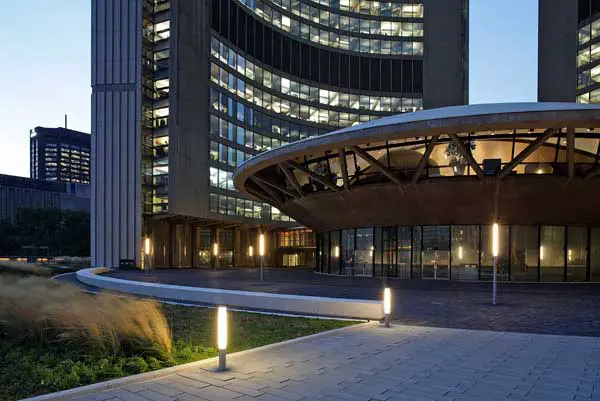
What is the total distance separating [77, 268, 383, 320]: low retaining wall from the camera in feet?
45.2

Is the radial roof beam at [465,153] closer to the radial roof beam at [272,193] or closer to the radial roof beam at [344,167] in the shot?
the radial roof beam at [344,167]

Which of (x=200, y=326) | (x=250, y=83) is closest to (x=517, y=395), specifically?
(x=200, y=326)

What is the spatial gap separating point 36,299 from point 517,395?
1175 cm

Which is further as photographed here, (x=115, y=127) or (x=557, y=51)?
(x=557, y=51)

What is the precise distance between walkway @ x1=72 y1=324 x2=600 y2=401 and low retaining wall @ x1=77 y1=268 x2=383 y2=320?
2.77 m

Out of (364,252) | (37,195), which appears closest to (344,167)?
(364,252)

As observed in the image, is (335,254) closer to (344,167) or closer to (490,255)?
(344,167)

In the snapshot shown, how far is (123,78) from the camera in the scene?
5372cm

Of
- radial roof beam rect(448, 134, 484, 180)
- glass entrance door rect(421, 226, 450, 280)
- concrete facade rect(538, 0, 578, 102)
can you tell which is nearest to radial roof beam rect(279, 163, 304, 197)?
glass entrance door rect(421, 226, 450, 280)

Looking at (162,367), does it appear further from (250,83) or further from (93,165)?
(250,83)

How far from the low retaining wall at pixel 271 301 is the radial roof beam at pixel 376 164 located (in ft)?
35.7

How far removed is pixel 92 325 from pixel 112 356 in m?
0.97

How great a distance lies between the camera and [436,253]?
3016 cm

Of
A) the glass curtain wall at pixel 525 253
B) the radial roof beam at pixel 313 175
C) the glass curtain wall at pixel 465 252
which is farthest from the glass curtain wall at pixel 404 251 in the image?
the glass curtain wall at pixel 525 253
